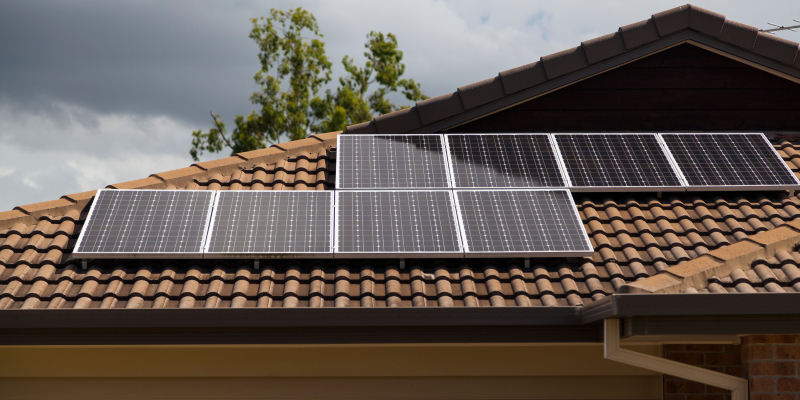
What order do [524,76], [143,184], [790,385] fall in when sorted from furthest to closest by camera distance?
[524,76], [143,184], [790,385]

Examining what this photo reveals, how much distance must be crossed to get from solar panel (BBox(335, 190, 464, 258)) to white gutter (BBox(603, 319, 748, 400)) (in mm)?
1745

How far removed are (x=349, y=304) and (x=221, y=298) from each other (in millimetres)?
1131

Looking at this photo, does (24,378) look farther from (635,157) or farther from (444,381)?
(635,157)

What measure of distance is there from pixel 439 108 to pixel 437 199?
7.88 ft

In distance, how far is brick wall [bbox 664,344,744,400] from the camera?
5.96 meters

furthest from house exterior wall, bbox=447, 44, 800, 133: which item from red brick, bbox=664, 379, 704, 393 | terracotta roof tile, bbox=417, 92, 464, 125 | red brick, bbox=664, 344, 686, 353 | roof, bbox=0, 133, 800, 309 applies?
red brick, bbox=664, 379, 704, 393

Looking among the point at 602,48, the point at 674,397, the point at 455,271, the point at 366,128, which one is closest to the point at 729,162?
the point at 602,48

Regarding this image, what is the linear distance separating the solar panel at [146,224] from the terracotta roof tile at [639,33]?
20.6 feet

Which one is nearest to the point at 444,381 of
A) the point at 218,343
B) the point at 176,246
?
the point at 218,343

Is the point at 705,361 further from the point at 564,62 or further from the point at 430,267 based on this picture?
the point at 564,62

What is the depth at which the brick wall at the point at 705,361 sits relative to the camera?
5957 millimetres

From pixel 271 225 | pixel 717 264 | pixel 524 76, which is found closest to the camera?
pixel 717 264

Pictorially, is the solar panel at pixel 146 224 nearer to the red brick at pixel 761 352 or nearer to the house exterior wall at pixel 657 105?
the house exterior wall at pixel 657 105

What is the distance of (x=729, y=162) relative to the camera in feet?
26.6
